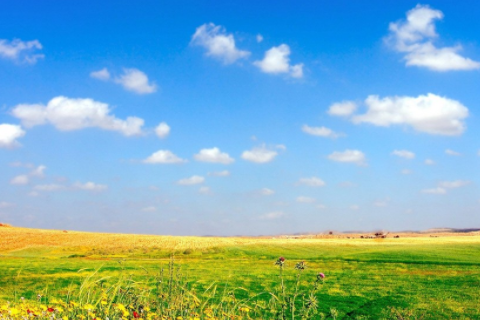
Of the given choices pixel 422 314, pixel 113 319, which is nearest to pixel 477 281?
pixel 422 314

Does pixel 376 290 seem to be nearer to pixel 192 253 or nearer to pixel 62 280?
pixel 62 280

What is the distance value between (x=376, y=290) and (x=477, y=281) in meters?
6.63

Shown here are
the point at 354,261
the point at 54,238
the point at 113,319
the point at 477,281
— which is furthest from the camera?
the point at 54,238

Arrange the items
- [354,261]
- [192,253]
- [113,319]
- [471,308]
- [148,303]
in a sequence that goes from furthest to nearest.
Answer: [192,253], [354,261], [471,308], [148,303], [113,319]

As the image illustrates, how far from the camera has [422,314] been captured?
48.5 ft

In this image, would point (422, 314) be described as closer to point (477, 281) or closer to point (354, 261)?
point (477, 281)

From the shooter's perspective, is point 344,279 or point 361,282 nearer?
point 361,282

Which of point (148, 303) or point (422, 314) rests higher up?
point (148, 303)

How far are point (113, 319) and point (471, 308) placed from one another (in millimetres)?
13557

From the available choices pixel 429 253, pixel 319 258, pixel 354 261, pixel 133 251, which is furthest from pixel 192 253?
pixel 429 253

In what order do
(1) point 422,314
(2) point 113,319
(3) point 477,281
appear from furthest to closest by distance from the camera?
(3) point 477,281 → (1) point 422,314 → (2) point 113,319

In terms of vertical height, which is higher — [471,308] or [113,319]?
[113,319]

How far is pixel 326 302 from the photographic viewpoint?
1631cm

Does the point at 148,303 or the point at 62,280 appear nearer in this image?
the point at 148,303
